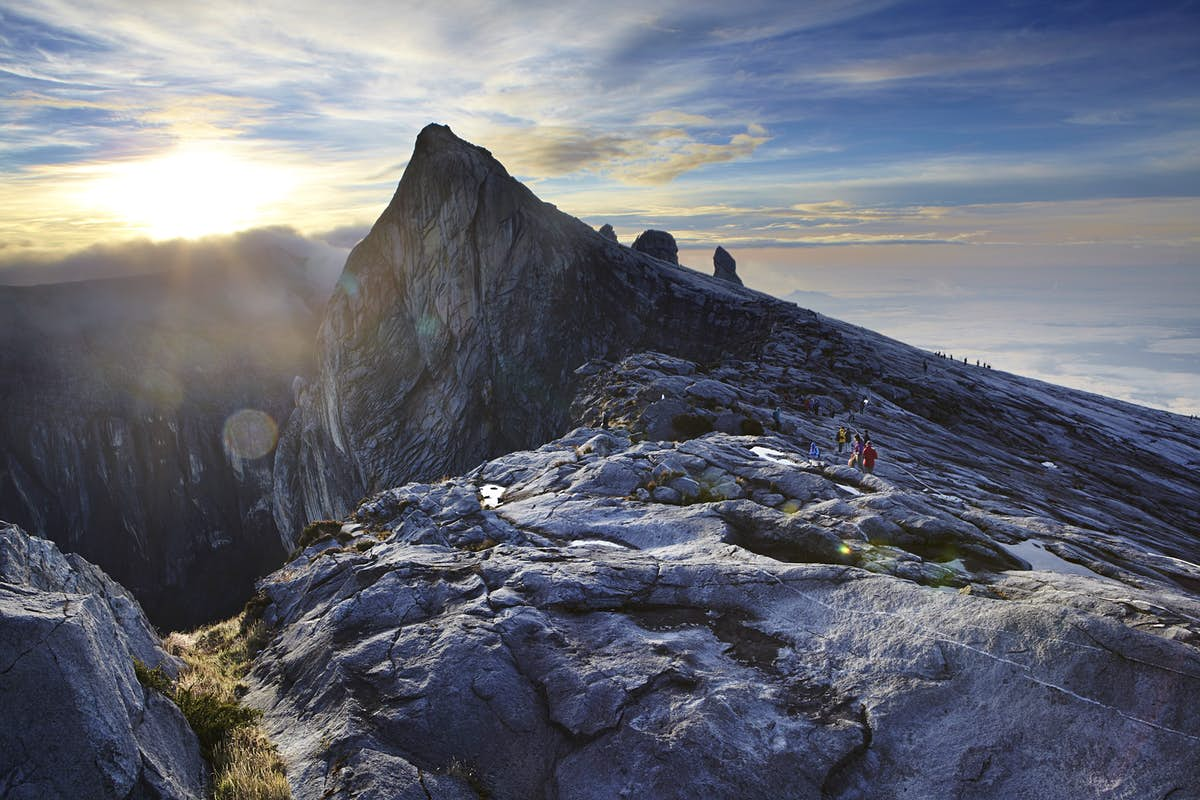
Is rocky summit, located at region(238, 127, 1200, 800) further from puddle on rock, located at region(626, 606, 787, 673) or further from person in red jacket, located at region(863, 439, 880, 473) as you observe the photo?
person in red jacket, located at region(863, 439, 880, 473)

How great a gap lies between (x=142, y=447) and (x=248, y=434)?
21754mm

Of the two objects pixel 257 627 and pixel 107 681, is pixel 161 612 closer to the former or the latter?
pixel 257 627

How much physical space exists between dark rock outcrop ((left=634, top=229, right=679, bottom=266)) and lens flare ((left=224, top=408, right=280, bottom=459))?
349ft

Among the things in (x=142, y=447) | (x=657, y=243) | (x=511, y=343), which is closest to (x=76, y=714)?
(x=511, y=343)

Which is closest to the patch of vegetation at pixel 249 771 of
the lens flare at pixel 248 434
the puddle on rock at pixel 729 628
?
the puddle on rock at pixel 729 628

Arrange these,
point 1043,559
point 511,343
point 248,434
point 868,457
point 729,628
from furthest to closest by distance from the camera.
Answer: point 248,434 → point 511,343 → point 868,457 → point 1043,559 → point 729,628

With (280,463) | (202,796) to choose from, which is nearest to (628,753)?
(202,796)

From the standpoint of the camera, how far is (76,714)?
8586 mm

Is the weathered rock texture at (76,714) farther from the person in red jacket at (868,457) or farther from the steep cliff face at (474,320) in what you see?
the steep cliff face at (474,320)

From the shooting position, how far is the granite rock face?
9742 mm

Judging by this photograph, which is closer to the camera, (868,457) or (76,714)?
(76,714)

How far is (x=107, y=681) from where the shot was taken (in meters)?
9.38

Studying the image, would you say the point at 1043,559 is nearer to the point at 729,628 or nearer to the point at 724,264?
the point at 729,628

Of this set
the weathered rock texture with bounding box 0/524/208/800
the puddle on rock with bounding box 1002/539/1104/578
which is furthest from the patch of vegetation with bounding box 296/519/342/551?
the puddle on rock with bounding box 1002/539/1104/578
